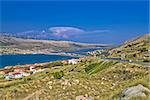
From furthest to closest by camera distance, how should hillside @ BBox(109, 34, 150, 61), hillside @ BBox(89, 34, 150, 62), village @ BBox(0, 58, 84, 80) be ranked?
village @ BBox(0, 58, 84, 80) → hillside @ BBox(109, 34, 150, 61) → hillside @ BBox(89, 34, 150, 62)

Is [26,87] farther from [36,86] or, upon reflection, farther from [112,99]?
[112,99]

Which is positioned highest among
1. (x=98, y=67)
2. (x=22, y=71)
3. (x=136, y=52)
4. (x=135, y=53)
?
(x=136, y=52)

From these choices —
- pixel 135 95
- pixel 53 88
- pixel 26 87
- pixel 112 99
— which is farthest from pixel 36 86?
pixel 135 95

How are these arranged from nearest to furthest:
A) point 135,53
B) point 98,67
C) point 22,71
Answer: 1. point 98,67
2. point 135,53
3. point 22,71

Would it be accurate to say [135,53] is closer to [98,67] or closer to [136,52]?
[136,52]

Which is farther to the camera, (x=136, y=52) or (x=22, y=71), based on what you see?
(x=22, y=71)

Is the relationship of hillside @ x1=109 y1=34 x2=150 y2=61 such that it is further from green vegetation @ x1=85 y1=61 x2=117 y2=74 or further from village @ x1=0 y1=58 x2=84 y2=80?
village @ x1=0 y1=58 x2=84 y2=80

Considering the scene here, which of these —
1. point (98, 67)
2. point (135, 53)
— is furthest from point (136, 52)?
point (98, 67)

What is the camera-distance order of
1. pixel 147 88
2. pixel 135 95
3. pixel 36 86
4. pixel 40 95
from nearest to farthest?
pixel 135 95, pixel 147 88, pixel 40 95, pixel 36 86

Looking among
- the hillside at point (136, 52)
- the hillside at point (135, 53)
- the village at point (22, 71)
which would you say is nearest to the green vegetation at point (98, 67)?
the hillside at point (135, 53)

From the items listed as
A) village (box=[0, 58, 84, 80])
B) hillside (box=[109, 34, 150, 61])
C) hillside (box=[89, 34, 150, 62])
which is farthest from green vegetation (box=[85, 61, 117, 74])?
village (box=[0, 58, 84, 80])

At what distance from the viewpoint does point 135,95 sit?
14.8 metres

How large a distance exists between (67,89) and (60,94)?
123cm

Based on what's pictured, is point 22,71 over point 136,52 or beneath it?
beneath
